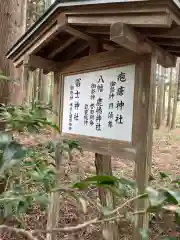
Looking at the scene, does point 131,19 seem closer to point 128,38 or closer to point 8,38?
point 128,38

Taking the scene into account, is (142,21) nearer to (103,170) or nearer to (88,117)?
(88,117)

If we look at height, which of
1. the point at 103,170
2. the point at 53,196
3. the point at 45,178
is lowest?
the point at 53,196

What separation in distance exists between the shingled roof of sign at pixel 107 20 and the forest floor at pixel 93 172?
1066mm

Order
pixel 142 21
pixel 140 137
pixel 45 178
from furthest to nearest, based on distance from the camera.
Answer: pixel 140 137 < pixel 142 21 < pixel 45 178

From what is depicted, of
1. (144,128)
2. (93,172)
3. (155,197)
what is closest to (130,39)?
(144,128)

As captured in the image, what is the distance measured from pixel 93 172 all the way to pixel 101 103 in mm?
3689

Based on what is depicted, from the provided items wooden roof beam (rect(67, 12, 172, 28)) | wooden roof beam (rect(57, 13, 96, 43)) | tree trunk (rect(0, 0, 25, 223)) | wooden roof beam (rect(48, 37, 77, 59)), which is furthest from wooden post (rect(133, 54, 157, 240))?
tree trunk (rect(0, 0, 25, 223))

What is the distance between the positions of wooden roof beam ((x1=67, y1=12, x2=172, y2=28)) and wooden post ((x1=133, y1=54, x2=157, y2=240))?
41 centimetres

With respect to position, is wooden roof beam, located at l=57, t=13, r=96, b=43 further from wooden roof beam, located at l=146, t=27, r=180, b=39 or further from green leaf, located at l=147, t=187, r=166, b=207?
green leaf, located at l=147, t=187, r=166, b=207

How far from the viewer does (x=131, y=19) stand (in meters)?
1.94

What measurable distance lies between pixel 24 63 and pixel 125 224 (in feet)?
9.47

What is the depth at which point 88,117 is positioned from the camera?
277 cm

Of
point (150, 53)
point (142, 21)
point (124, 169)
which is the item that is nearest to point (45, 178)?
point (142, 21)

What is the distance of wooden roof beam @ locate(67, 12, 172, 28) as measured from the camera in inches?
68.2
